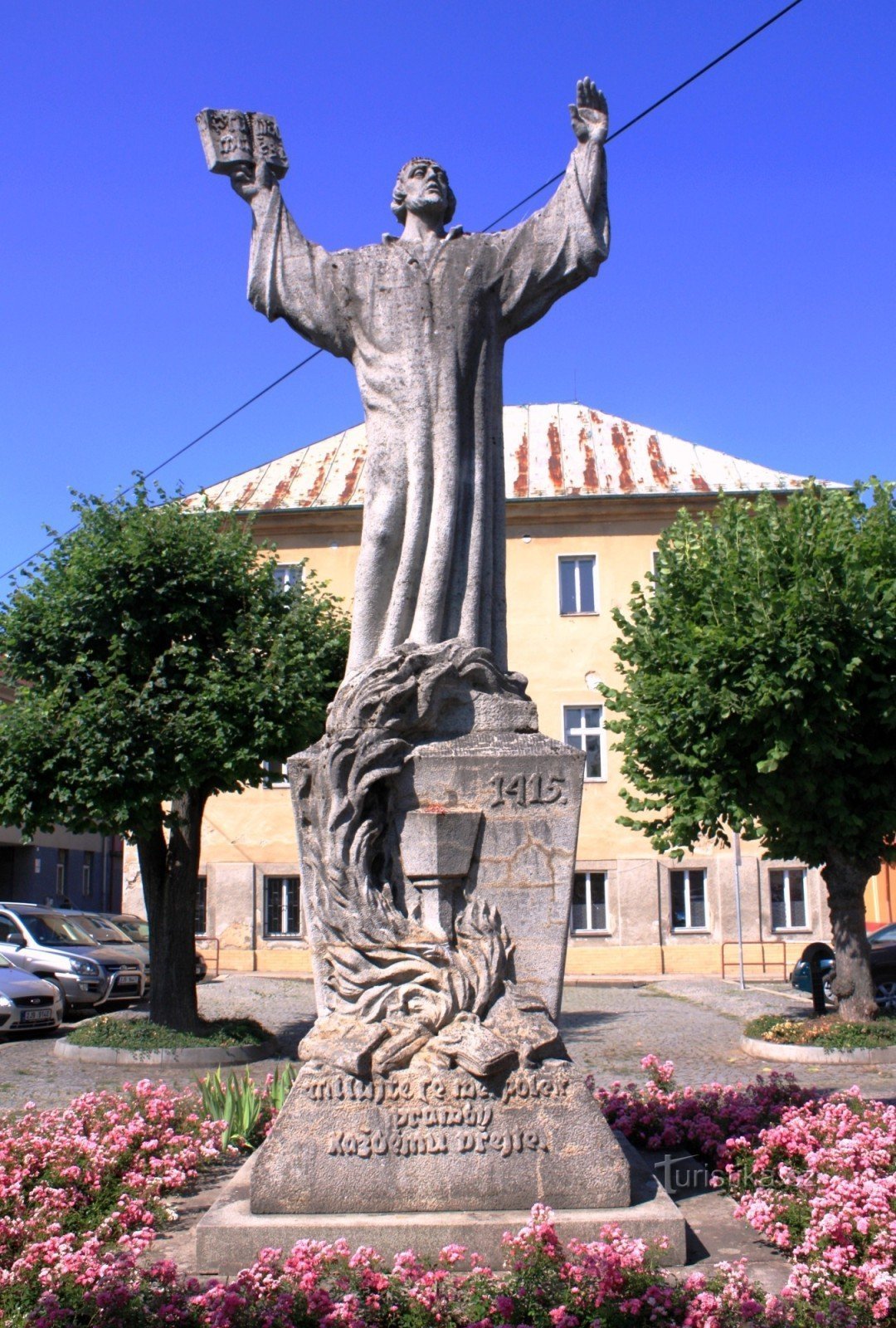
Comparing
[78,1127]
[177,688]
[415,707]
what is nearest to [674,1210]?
[415,707]

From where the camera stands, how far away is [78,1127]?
6.57m

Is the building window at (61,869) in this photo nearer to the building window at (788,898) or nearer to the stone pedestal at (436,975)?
the building window at (788,898)

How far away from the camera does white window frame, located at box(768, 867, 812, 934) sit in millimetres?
26203

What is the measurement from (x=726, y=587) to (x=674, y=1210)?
→ 10.6 metres

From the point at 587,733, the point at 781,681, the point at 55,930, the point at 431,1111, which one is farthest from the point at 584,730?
the point at 431,1111

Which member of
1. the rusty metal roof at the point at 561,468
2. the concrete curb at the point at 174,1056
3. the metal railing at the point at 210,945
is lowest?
the metal railing at the point at 210,945

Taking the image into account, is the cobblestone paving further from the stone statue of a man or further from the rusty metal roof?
the rusty metal roof

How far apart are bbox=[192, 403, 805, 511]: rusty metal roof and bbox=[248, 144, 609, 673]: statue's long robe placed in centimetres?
2150

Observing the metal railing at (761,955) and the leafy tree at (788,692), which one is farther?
the metal railing at (761,955)

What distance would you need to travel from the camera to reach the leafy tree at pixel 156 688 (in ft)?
44.5

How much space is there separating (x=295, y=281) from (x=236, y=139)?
79cm

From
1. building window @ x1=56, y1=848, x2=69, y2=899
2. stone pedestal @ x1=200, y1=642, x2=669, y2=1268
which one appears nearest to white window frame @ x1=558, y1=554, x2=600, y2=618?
building window @ x1=56, y1=848, x2=69, y2=899

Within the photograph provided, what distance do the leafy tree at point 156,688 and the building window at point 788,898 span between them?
49.7 feet

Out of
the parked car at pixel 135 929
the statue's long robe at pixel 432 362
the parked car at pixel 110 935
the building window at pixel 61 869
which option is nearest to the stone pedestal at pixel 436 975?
the statue's long robe at pixel 432 362
